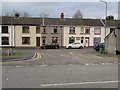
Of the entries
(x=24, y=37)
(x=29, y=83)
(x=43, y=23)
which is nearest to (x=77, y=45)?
(x=43, y=23)

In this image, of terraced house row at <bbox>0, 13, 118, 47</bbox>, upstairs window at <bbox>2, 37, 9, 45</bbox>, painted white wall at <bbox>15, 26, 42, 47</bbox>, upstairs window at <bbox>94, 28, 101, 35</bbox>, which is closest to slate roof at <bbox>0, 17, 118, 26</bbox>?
terraced house row at <bbox>0, 13, 118, 47</bbox>

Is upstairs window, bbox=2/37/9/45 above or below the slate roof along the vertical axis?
below

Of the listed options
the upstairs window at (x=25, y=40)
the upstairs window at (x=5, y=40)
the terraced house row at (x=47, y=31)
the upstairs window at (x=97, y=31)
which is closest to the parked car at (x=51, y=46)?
the terraced house row at (x=47, y=31)

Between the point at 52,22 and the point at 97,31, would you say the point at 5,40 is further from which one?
the point at 97,31

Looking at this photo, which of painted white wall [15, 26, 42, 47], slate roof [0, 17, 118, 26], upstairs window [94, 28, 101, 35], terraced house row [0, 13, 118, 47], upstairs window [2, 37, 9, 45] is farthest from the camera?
upstairs window [94, 28, 101, 35]

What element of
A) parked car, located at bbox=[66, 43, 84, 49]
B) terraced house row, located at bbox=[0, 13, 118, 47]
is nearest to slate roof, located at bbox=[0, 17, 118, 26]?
terraced house row, located at bbox=[0, 13, 118, 47]

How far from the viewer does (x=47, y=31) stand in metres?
42.9

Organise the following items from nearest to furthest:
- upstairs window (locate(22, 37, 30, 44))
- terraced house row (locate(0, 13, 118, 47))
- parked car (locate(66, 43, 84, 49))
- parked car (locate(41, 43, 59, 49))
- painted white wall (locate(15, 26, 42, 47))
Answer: parked car (locate(41, 43, 59, 49)) < parked car (locate(66, 43, 84, 49)) < terraced house row (locate(0, 13, 118, 47)) < painted white wall (locate(15, 26, 42, 47)) < upstairs window (locate(22, 37, 30, 44))

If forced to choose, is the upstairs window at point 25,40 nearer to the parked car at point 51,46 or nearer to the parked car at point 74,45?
the parked car at point 51,46

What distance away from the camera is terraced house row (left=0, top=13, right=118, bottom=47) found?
41.4m

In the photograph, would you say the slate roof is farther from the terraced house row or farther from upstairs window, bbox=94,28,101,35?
upstairs window, bbox=94,28,101,35

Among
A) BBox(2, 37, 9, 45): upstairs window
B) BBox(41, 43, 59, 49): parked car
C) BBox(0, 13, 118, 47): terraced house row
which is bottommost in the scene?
BBox(41, 43, 59, 49): parked car

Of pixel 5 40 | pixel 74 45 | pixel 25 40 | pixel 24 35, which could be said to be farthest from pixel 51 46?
pixel 5 40

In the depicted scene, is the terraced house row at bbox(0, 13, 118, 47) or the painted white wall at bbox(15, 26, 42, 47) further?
the painted white wall at bbox(15, 26, 42, 47)
